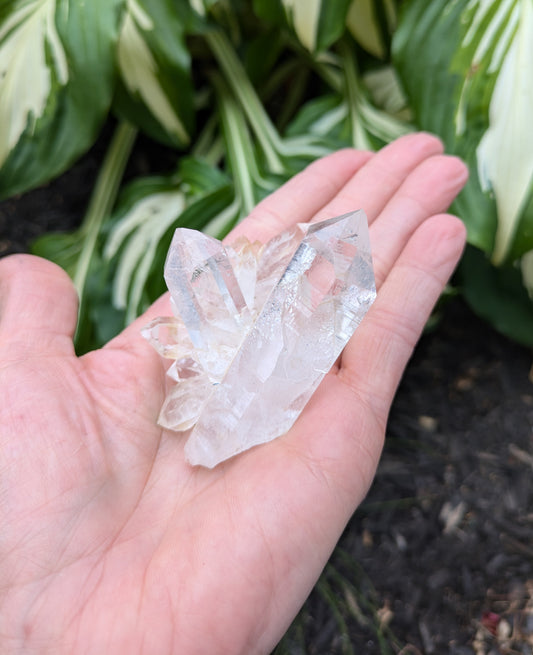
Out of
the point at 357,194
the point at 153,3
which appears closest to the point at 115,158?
the point at 153,3

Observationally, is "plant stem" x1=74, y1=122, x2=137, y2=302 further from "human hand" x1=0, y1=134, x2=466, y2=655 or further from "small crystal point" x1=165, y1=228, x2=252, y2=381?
"small crystal point" x1=165, y1=228, x2=252, y2=381

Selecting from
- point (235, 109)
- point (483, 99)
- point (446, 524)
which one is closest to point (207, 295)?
point (483, 99)

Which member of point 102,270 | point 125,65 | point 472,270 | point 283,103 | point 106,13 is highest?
point 106,13

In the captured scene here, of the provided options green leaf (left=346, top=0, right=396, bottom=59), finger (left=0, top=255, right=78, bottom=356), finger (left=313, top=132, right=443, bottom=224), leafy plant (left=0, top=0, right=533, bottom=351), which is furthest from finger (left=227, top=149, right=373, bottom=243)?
green leaf (left=346, top=0, right=396, bottom=59)

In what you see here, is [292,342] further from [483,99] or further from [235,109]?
[235,109]

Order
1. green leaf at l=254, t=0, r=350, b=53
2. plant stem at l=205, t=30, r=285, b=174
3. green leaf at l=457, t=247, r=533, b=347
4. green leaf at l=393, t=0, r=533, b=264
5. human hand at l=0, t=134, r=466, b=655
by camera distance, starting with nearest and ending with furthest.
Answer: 1. human hand at l=0, t=134, r=466, b=655
2. green leaf at l=393, t=0, r=533, b=264
3. green leaf at l=254, t=0, r=350, b=53
4. green leaf at l=457, t=247, r=533, b=347
5. plant stem at l=205, t=30, r=285, b=174

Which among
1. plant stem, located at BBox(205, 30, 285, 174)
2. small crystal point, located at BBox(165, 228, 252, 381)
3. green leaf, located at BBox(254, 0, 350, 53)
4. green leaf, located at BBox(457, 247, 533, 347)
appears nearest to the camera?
small crystal point, located at BBox(165, 228, 252, 381)

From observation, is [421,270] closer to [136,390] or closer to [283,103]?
[136,390]
